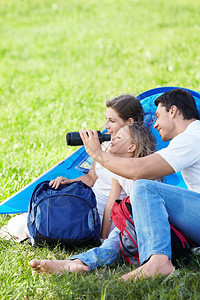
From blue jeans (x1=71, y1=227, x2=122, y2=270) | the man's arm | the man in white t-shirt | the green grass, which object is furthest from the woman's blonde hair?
the green grass

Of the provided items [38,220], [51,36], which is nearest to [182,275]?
[38,220]

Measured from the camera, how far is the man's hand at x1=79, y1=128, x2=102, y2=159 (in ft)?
7.64

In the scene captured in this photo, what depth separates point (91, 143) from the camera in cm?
234

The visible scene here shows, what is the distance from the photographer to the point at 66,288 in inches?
79.6

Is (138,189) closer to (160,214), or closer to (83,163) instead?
(160,214)

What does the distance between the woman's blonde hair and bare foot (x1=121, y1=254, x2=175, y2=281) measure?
29.6 inches

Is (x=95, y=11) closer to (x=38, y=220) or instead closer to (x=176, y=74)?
(x=176, y=74)

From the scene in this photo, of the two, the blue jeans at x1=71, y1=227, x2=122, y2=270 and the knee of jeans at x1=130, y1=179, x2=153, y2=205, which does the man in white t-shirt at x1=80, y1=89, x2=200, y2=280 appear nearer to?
the knee of jeans at x1=130, y1=179, x2=153, y2=205

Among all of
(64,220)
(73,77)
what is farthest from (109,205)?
(73,77)

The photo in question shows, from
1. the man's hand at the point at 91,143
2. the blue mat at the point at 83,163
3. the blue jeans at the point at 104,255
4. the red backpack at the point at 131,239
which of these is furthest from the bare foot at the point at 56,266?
the blue mat at the point at 83,163

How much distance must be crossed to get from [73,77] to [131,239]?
477cm

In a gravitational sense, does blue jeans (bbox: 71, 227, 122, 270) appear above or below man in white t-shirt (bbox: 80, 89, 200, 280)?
below

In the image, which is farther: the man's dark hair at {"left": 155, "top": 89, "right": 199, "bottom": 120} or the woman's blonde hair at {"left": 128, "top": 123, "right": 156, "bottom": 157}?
the woman's blonde hair at {"left": 128, "top": 123, "right": 156, "bottom": 157}

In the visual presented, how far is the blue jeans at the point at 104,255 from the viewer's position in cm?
227
